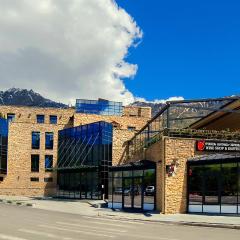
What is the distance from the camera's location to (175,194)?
32750mm

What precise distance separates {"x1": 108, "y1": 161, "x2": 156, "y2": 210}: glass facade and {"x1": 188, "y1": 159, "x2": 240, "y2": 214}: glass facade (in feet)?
11.2

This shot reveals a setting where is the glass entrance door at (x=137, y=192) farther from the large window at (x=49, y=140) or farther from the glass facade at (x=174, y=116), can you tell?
the large window at (x=49, y=140)

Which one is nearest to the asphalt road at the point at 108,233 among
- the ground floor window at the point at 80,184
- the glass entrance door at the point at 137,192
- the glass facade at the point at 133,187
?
the glass facade at the point at 133,187

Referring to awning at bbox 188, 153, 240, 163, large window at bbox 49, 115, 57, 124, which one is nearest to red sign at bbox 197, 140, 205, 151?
awning at bbox 188, 153, 240, 163

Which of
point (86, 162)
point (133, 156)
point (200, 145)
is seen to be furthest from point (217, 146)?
point (86, 162)

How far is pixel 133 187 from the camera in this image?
124ft

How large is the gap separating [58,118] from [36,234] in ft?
197

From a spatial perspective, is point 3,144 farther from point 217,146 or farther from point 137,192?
point 217,146

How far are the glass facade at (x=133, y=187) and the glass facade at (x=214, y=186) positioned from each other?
3399 mm

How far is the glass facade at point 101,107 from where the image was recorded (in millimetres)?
88625

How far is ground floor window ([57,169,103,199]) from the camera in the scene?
2122 inches

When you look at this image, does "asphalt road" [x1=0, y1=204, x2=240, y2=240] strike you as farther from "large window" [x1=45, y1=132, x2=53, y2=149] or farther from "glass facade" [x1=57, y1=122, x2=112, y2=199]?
"large window" [x1=45, y1=132, x2=53, y2=149]

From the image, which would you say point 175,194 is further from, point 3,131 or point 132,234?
point 3,131

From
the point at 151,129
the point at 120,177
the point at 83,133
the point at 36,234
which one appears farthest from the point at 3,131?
the point at 36,234
